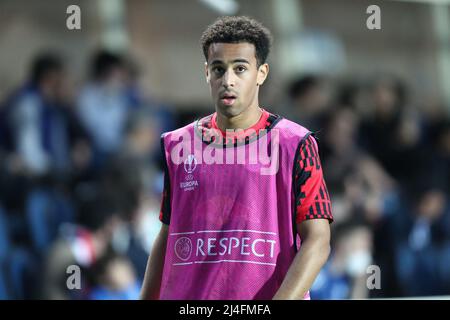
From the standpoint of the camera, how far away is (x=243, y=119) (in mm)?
3951

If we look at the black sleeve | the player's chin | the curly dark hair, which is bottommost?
the black sleeve

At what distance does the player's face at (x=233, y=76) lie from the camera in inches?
153

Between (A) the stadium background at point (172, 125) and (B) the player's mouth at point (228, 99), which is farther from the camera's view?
(A) the stadium background at point (172, 125)

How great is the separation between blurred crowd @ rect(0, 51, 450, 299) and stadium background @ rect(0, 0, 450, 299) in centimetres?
1

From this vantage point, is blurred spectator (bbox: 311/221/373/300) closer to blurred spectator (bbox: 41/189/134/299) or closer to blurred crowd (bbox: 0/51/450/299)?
blurred crowd (bbox: 0/51/450/299)

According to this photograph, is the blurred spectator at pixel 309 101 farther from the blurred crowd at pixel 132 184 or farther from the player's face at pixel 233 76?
the player's face at pixel 233 76

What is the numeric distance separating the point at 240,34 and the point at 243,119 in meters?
0.32

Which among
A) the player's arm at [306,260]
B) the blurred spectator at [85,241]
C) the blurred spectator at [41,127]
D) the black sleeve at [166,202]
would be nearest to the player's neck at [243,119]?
the black sleeve at [166,202]

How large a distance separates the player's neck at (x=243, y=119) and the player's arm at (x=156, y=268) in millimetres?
475

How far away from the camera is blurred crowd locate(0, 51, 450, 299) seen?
802 cm

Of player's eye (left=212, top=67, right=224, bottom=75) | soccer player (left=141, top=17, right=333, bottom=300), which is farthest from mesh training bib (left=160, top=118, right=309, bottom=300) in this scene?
player's eye (left=212, top=67, right=224, bottom=75)

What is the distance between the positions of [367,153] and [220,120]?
6427mm

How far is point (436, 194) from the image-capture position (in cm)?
1045

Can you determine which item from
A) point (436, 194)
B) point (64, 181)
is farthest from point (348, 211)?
point (64, 181)
